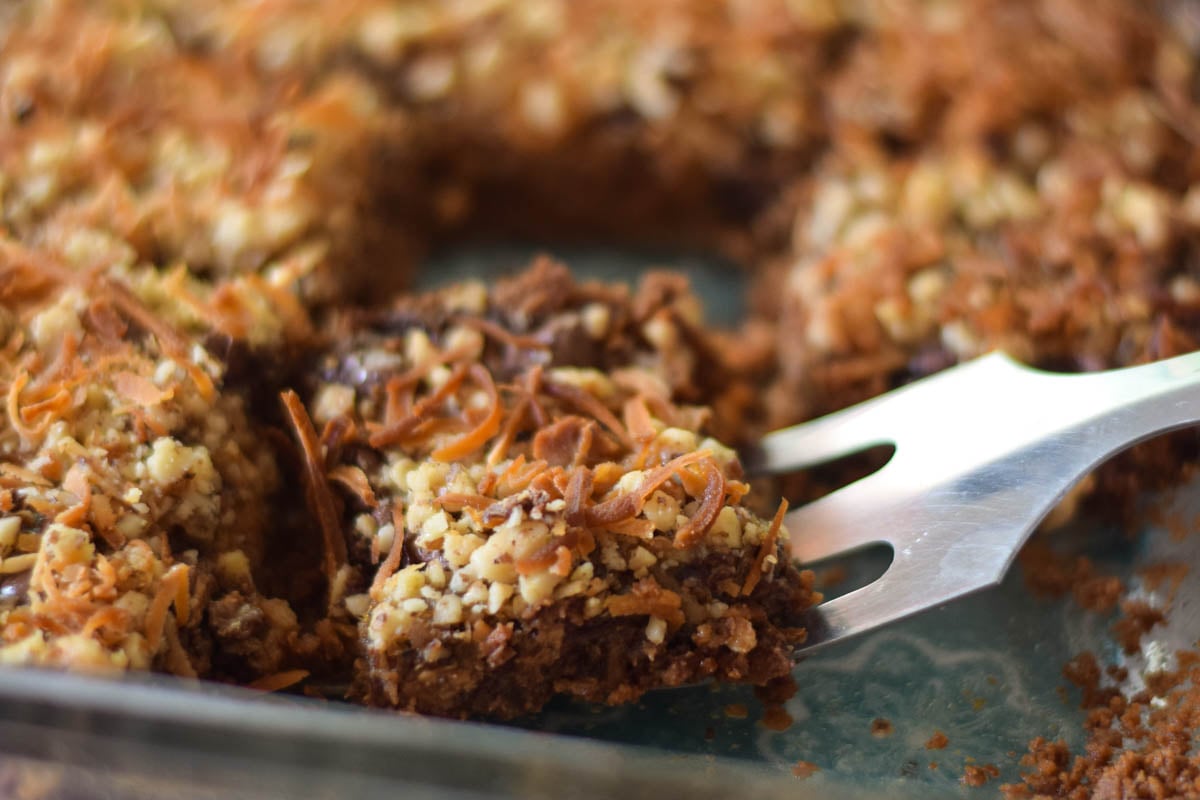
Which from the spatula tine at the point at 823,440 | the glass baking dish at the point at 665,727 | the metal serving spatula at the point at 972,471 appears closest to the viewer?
the glass baking dish at the point at 665,727

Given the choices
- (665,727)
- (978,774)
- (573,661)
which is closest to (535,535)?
(573,661)

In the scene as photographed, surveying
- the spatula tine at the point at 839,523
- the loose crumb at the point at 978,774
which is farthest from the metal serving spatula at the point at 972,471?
the loose crumb at the point at 978,774

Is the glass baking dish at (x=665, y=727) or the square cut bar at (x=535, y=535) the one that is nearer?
the glass baking dish at (x=665, y=727)

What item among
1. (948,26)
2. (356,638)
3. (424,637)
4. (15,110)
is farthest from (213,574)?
(948,26)

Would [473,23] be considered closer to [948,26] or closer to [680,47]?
[680,47]

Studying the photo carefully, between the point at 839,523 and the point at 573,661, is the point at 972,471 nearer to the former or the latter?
the point at 839,523

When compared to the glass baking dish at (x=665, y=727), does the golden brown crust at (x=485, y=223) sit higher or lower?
higher

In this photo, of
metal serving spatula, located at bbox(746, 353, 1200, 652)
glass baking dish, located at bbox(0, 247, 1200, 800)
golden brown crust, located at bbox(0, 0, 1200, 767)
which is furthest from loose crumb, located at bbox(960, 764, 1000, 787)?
golden brown crust, located at bbox(0, 0, 1200, 767)

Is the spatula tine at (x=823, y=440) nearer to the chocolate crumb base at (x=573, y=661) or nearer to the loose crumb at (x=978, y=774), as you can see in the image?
the chocolate crumb base at (x=573, y=661)

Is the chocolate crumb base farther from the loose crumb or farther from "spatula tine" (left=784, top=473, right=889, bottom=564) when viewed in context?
the loose crumb
